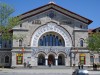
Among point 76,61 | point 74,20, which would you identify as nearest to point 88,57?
point 76,61

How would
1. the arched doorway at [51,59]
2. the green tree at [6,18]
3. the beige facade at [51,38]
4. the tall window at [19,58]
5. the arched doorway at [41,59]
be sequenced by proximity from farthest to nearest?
the arched doorway at [41,59] < the arched doorway at [51,59] < the beige facade at [51,38] < the tall window at [19,58] < the green tree at [6,18]

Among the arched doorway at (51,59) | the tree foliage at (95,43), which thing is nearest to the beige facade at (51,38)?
the arched doorway at (51,59)

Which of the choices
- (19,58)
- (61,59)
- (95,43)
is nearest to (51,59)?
(61,59)

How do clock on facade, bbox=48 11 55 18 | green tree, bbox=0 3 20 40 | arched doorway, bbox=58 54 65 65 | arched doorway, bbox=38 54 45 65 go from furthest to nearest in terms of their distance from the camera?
arched doorway, bbox=58 54 65 65 < arched doorway, bbox=38 54 45 65 < clock on facade, bbox=48 11 55 18 < green tree, bbox=0 3 20 40

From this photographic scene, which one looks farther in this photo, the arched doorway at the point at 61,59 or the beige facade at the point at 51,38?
the arched doorway at the point at 61,59

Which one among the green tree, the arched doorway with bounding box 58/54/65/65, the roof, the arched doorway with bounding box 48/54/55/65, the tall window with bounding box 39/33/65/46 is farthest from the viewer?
the arched doorway with bounding box 58/54/65/65

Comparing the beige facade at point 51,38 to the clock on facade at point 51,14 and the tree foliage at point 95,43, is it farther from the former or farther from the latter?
the tree foliage at point 95,43

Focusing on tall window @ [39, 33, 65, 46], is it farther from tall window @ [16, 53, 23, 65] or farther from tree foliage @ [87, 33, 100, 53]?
tree foliage @ [87, 33, 100, 53]

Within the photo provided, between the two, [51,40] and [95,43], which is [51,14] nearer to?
[51,40]

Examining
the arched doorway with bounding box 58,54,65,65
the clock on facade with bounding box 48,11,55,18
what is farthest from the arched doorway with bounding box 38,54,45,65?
the clock on facade with bounding box 48,11,55,18

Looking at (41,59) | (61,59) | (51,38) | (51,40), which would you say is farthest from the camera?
(61,59)

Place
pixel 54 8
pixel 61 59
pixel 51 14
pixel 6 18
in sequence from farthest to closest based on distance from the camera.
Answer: pixel 61 59 < pixel 51 14 < pixel 54 8 < pixel 6 18

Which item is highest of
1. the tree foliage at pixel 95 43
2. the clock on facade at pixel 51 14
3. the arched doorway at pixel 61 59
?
the clock on facade at pixel 51 14

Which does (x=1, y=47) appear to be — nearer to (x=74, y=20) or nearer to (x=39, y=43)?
(x=39, y=43)
